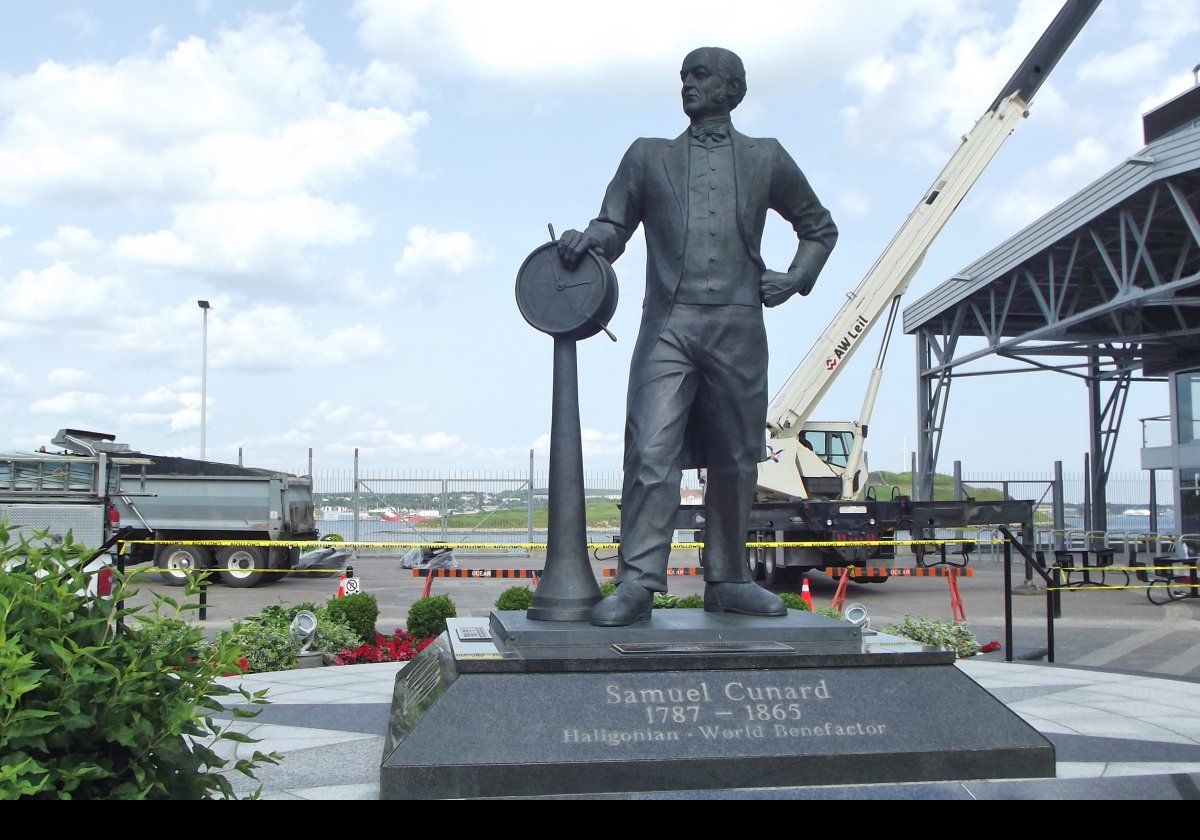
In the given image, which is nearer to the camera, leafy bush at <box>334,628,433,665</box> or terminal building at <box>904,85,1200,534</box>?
leafy bush at <box>334,628,433,665</box>

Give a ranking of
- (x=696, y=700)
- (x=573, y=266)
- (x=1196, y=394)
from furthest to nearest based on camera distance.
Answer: (x=1196, y=394), (x=573, y=266), (x=696, y=700)

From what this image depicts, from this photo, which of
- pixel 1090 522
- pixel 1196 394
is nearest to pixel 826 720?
pixel 1196 394

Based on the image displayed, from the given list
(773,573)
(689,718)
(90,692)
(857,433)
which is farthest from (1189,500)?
(90,692)

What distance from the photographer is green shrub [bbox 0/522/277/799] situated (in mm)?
2391

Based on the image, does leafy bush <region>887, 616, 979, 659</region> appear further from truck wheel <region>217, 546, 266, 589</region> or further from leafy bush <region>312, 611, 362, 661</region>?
truck wheel <region>217, 546, 266, 589</region>

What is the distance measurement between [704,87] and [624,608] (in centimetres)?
250

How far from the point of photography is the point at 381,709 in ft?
18.8

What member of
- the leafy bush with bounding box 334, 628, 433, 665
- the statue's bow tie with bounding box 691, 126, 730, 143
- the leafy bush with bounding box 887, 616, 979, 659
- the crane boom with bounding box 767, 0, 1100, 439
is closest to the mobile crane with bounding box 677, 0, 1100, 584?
the crane boom with bounding box 767, 0, 1100, 439

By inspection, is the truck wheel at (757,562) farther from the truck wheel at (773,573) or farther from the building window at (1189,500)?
the building window at (1189,500)

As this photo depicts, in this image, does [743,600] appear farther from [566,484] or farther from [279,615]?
[279,615]

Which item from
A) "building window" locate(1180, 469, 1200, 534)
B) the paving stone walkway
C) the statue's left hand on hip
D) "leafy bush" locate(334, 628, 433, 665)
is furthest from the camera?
"building window" locate(1180, 469, 1200, 534)

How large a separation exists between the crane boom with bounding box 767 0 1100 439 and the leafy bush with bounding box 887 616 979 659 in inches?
363

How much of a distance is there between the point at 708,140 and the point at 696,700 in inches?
105

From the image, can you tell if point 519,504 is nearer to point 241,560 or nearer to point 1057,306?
point 241,560
